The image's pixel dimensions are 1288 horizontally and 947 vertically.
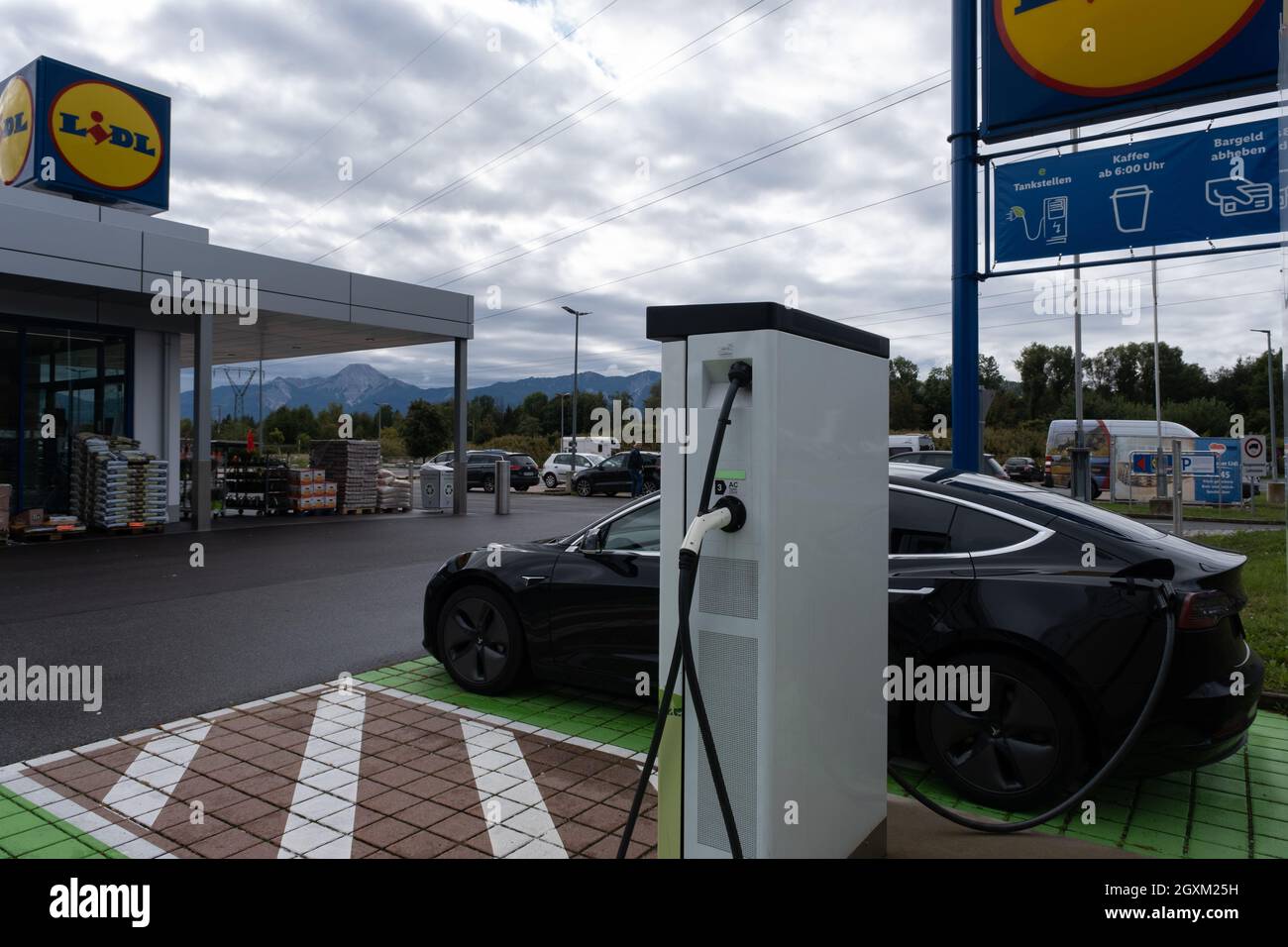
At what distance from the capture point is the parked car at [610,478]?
94.7 feet

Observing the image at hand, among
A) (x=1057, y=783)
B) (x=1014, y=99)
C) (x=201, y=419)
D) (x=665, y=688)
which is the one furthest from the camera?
(x=201, y=419)

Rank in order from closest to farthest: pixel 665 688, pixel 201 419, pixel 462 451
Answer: pixel 665 688 → pixel 201 419 → pixel 462 451

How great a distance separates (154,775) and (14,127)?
714 inches

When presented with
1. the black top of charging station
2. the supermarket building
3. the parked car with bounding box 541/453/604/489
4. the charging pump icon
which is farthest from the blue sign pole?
the parked car with bounding box 541/453/604/489

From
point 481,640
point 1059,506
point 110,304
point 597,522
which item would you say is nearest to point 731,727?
point 1059,506

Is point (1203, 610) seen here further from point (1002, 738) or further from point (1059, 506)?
point (1002, 738)

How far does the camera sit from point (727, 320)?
2.57 meters

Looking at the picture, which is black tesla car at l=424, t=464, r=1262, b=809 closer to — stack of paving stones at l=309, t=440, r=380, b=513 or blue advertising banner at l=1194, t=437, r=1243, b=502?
stack of paving stones at l=309, t=440, r=380, b=513

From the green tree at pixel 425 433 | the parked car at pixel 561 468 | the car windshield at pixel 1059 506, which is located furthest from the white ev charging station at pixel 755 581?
the green tree at pixel 425 433

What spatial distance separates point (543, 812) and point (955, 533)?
2.35m

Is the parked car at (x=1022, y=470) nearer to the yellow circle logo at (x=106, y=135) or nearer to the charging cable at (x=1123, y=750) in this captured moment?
the yellow circle logo at (x=106, y=135)
